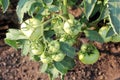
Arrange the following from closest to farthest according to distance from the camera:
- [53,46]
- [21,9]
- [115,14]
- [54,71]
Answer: [115,14], [53,46], [21,9], [54,71]

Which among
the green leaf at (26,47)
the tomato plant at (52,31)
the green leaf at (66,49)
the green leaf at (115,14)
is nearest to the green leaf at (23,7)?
the tomato plant at (52,31)

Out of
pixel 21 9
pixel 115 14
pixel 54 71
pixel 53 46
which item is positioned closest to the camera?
pixel 115 14

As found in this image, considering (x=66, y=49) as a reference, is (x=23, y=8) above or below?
above

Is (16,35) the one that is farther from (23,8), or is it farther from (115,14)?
(115,14)

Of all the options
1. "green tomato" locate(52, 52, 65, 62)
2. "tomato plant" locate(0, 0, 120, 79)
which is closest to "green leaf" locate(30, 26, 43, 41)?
"tomato plant" locate(0, 0, 120, 79)

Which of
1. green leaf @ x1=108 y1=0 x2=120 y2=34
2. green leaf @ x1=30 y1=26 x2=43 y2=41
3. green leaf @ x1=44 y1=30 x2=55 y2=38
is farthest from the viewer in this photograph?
green leaf @ x1=44 y1=30 x2=55 y2=38

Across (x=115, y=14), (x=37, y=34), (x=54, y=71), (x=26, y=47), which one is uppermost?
(x=115, y=14)

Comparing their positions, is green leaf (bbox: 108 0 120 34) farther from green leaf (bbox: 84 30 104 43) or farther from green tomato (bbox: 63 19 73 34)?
→ green leaf (bbox: 84 30 104 43)

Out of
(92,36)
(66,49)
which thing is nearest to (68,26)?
(66,49)

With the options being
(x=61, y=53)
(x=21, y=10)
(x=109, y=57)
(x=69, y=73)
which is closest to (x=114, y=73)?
(x=109, y=57)
